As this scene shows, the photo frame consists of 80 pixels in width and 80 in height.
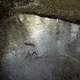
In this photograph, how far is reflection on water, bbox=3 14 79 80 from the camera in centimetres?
288

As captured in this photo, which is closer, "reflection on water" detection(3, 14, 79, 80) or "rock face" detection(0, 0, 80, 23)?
"reflection on water" detection(3, 14, 79, 80)

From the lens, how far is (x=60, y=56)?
3098 mm

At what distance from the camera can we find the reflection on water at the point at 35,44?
288cm

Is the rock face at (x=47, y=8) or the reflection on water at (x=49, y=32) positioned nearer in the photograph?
the reflection on water at (x=49, y=32)

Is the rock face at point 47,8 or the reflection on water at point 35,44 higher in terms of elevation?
the rock face at point 47,8

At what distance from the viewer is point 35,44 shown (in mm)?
3365

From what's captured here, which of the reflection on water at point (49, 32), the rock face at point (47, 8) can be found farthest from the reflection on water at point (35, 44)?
the rock face at point (47, 8)

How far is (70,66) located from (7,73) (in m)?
0.77

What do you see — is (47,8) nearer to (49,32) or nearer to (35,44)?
(49,32)

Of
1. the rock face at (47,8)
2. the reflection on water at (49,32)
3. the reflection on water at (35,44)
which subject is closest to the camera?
the reflection on water at (35,44)

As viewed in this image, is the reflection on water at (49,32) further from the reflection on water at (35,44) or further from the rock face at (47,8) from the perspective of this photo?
the rock face at (47,8)

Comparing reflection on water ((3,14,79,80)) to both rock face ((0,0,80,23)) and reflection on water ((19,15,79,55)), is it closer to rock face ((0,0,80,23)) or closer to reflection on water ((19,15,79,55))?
reflection on water ((19,15,79,55))

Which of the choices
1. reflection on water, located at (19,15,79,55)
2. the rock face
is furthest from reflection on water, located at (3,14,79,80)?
the rock face

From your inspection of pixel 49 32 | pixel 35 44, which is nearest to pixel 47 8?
pixel 49 32
